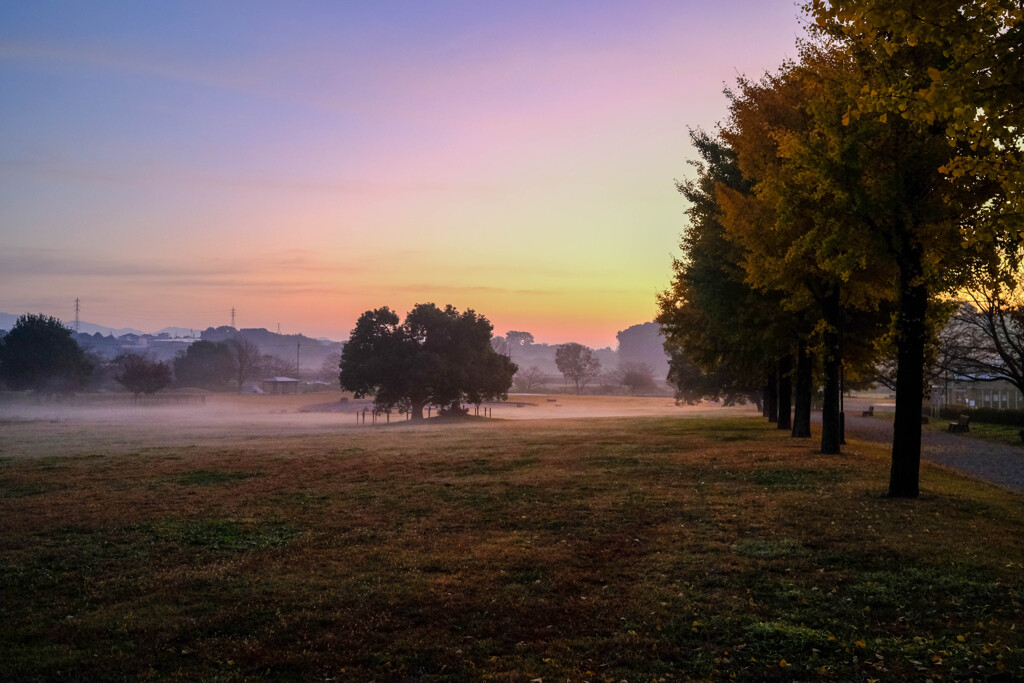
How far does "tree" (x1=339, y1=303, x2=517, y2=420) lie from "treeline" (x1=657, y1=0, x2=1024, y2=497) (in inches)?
1493

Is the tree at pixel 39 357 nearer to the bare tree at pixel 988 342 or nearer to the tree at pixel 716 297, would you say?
the tree at pixel 716 297

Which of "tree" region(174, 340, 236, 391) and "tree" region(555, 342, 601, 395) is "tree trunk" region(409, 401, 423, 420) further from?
"tree" region(555, 342, 601, 395)

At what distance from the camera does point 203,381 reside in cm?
13788

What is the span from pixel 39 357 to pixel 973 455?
107 meters

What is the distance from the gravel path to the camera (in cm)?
2152

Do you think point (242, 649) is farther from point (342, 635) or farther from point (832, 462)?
point (832, 462)

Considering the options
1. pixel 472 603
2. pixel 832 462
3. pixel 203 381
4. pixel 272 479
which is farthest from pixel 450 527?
pixel 203 381

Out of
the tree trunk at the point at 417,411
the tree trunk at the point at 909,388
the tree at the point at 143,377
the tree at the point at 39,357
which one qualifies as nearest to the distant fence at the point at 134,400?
the tree at the point at 143,377

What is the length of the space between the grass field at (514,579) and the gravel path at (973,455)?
143 inches

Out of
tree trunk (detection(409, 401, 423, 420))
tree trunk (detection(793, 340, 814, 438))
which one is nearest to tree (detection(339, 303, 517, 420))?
tree trunk (detection(409, 401, 423, 420))

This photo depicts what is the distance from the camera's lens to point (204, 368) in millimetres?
137875

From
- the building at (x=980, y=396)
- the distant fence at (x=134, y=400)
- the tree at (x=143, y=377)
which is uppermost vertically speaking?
the building at (x=980, y=396)

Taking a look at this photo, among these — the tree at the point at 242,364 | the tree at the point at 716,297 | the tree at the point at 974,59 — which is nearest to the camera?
the tree at the point at 974,59

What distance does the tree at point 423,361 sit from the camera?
69688 mm
